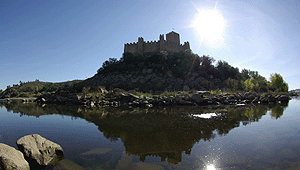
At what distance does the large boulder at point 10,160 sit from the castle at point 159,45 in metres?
41.1

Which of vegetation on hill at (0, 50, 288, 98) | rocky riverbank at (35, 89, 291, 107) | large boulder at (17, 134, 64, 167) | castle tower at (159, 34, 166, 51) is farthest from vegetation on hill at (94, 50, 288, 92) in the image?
large boulder at (17, 134, 64, 167)

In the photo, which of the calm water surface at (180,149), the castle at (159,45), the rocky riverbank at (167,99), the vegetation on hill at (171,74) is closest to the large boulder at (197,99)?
the rocky riverbank at (167,99)

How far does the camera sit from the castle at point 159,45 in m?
41.8

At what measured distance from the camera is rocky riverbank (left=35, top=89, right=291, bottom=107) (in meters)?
13.3

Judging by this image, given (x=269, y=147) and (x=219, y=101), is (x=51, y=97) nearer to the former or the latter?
(x=219, y=101)

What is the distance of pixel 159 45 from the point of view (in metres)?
42.7

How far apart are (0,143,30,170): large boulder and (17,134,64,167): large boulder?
0.17 meters

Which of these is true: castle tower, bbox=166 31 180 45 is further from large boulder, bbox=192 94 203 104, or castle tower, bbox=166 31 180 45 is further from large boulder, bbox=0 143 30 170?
large boulder, bbox=0 143 30 170

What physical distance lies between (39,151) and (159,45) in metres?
42.1

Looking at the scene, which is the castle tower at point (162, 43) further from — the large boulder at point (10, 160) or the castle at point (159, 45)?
the large boulder at point (10, 160)

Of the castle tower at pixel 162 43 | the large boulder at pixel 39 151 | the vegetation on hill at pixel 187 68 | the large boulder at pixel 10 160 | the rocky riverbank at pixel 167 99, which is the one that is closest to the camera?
the large boulder at pixel 10 160

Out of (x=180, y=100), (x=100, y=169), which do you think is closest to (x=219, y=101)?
(x=180, y=100)

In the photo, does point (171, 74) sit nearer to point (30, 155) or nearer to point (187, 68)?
point (187, 68)

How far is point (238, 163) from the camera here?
8.52 feet
